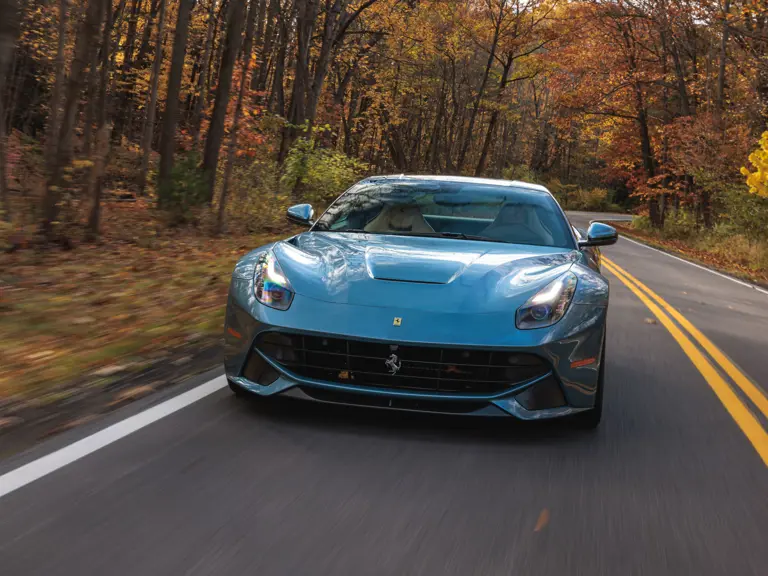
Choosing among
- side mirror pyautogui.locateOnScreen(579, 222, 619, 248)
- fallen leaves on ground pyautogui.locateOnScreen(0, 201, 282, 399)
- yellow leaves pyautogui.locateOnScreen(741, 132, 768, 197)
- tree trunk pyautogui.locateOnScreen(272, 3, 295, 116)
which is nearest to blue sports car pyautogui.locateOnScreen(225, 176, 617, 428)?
side mirror pyautogui.locateOnScreen(579, 222, 619, 248)

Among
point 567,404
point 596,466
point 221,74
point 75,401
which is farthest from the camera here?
point 221,74

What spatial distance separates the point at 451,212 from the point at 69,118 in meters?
7.01

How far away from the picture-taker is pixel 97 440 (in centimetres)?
388

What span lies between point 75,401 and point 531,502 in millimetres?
2752

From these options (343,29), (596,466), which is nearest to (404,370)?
(596,466)

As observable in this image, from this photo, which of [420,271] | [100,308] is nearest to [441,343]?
[420,271]

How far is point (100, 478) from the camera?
3.40 meters

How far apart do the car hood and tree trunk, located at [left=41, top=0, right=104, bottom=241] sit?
6.26 m

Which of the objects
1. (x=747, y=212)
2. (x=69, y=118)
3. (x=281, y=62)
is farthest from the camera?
(x=281, y=62)

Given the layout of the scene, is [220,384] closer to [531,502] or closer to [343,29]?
[531,502]

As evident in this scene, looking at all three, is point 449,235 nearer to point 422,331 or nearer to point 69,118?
point 422,331

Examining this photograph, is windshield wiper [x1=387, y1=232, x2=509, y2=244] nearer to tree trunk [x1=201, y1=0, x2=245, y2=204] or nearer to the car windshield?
the car windshield

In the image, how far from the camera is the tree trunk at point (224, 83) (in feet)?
50.3

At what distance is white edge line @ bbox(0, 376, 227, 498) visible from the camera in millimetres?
3356
